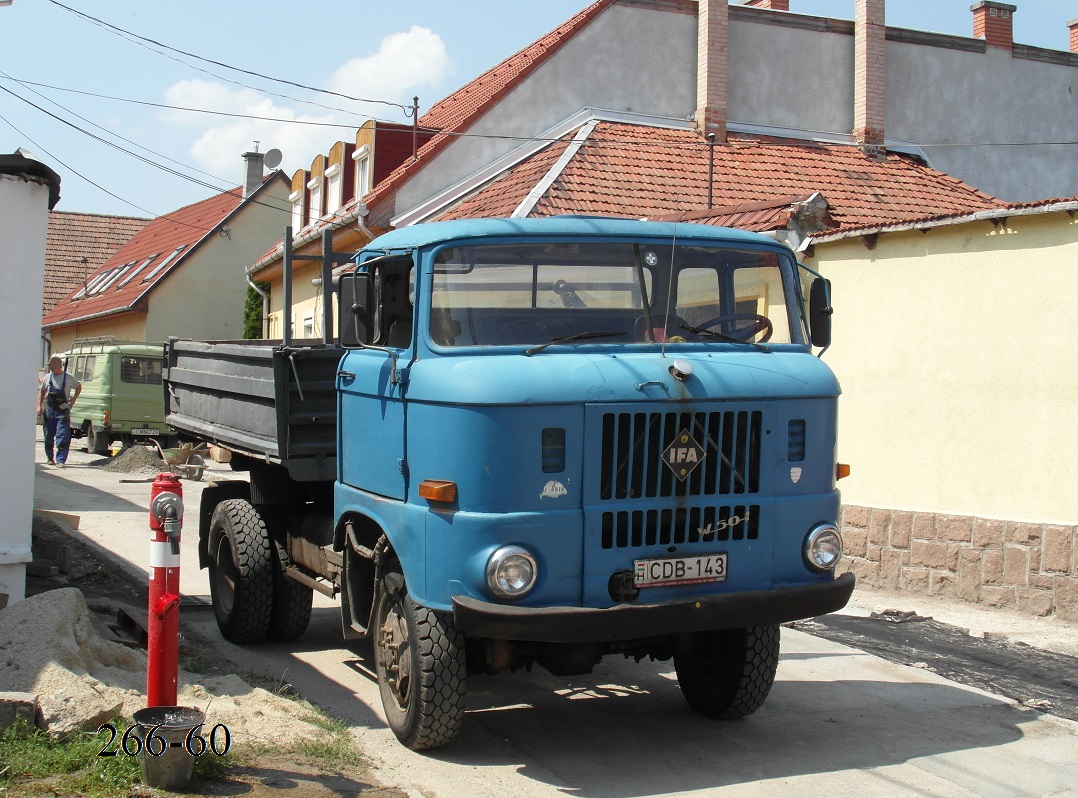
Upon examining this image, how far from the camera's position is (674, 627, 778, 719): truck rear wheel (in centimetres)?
579

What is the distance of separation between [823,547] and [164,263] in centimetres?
3279

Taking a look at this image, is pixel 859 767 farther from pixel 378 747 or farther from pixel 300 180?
pixel 300 180

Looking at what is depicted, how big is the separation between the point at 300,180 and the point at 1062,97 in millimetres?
16850

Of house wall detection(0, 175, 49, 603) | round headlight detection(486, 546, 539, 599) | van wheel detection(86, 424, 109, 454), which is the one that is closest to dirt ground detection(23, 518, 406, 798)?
house wall detection(0, 175, 49, 603)

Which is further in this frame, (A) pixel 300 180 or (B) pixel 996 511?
(A) pixel 300 180

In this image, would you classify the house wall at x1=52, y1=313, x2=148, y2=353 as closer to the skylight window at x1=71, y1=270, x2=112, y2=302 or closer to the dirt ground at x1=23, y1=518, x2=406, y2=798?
the skylight window at x1=71, y1=270, x2=112, y2=302

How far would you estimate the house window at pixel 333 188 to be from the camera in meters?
24.8

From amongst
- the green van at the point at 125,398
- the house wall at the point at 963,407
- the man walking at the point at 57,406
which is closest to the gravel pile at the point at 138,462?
the man walking at the point at 57,406

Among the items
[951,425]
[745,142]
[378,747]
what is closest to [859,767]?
[378,747]

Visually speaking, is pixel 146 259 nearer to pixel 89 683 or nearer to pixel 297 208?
pixel 297 208

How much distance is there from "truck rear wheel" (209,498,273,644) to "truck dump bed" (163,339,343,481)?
0.45 metres

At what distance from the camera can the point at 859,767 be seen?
17.4 feet

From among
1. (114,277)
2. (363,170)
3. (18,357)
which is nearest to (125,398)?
(363,170)

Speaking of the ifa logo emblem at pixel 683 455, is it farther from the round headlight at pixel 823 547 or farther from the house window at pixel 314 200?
the house window at pixel 314 200
